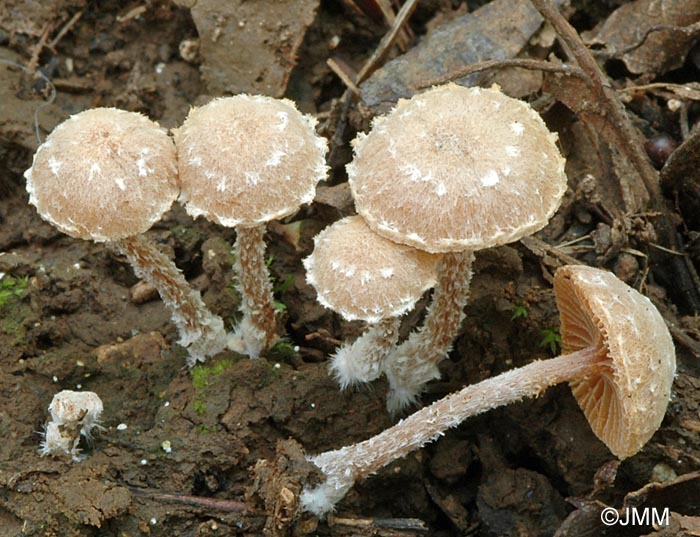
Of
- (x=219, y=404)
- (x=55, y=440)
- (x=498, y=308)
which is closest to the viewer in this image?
(x=55, y=440)

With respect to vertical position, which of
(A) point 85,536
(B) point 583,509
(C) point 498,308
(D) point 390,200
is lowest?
(A) point 85,536

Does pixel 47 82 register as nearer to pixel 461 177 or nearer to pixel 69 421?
pixel 69 421

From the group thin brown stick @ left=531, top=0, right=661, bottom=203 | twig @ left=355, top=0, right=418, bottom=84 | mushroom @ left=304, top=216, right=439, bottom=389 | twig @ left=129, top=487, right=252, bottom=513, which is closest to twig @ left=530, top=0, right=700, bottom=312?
thin brown stick @ left=531, top=0, right=661, bottom=203

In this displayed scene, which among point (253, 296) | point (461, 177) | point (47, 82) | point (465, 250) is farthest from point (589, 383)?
A: point (47, 82)

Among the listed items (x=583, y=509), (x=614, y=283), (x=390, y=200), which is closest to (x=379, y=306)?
(x=390, y=200)

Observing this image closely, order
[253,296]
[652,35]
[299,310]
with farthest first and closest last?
[652,35] → [299,310] → [253,296]

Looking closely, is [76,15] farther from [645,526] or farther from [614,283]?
[645,526]
